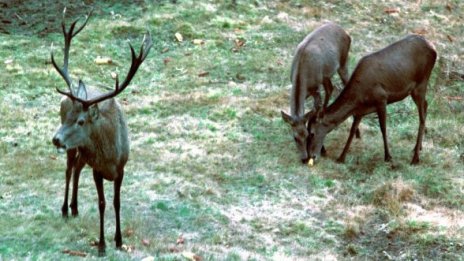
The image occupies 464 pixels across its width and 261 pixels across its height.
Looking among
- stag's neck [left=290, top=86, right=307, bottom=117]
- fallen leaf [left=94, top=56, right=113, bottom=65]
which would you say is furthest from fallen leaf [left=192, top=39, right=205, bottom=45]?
stag's neck [left=290, top=86, right=307, bottom=117]

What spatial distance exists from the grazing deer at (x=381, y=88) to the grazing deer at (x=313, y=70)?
0.22 metres

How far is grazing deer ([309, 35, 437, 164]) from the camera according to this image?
37.2ft

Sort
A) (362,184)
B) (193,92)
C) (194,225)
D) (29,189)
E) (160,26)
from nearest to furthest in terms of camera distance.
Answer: (194,225) < (29,189) < (362,184) < (193,92) < (160,26)

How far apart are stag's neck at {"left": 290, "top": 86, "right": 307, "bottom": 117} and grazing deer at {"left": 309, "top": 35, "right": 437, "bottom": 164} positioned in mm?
296

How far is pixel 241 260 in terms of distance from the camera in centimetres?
809

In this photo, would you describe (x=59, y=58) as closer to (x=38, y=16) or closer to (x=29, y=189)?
(x=38, y=16)

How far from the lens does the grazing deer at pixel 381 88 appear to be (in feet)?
37.2

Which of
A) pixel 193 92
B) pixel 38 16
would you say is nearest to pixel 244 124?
pixel 193 92

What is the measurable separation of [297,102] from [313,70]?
0.85 m

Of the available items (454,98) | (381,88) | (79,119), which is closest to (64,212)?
(79,119)

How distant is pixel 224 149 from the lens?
37.4ft

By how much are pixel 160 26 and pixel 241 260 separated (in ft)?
30.5

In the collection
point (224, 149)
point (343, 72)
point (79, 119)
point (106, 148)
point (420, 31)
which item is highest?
point (79, 119)

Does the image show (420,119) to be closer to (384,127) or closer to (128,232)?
(384,127)
